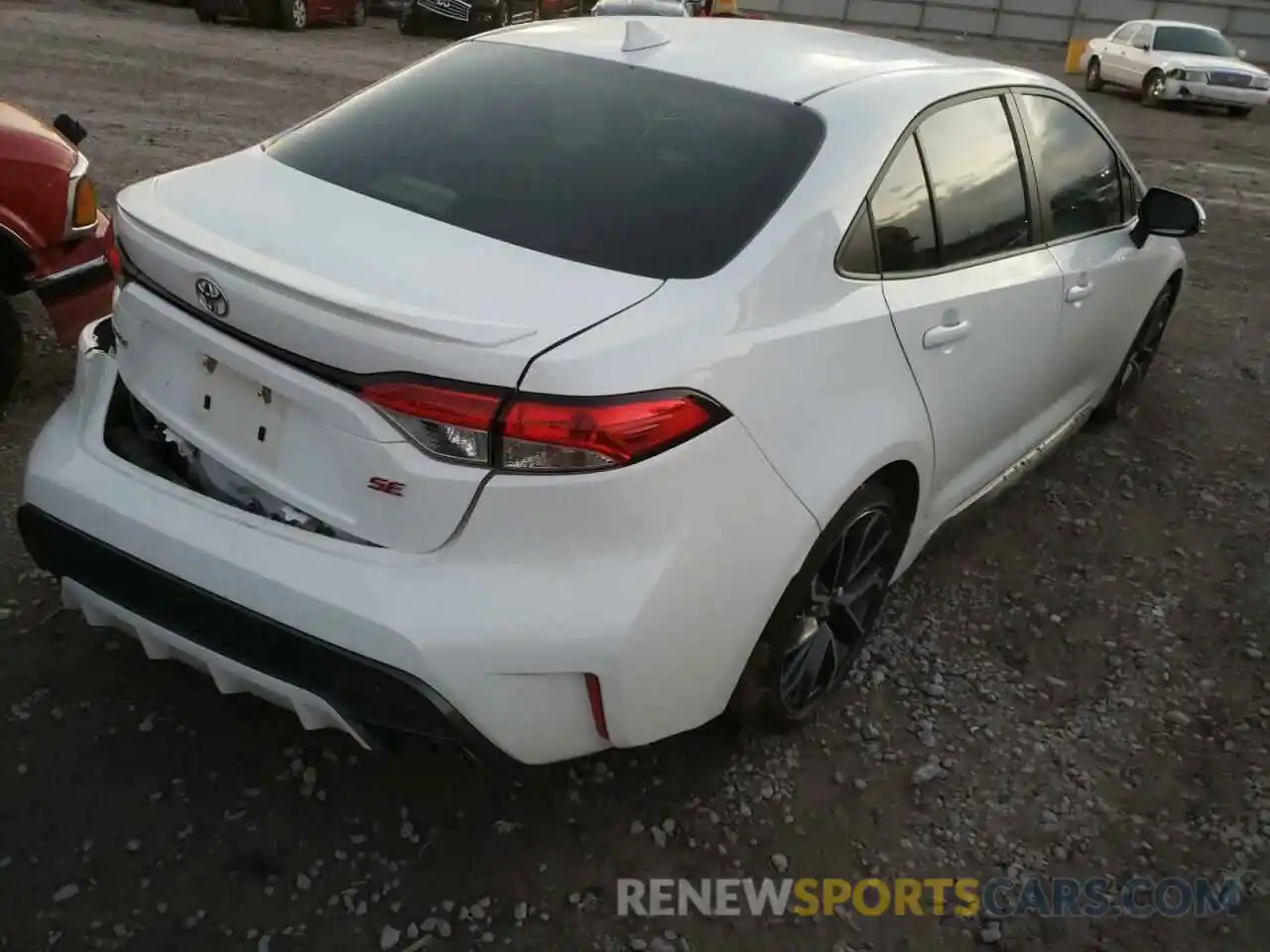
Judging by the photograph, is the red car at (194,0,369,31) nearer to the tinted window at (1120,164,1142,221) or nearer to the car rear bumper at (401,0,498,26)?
the car rear bumper at (401,0,498,26)

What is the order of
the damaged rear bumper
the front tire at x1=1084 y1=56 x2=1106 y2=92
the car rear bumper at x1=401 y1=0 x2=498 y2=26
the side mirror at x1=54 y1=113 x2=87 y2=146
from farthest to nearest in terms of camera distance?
the front tire at x1=1084 y1=56 x2=1106 y2=92 → the car rear bumper at x1=401 y1=0 x2=498 y2=26 → the side mirror at x1=54 y1=113 x2=87 y2=146 → the damaged rear bumper

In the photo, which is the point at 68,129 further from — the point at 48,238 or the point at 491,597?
the point at 491,597

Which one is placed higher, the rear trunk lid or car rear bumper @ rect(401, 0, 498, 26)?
the rear trunk lid

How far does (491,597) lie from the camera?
1983mm

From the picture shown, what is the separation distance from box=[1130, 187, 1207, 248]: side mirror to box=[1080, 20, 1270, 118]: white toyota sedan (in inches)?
625

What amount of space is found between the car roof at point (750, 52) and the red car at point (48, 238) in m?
1.72

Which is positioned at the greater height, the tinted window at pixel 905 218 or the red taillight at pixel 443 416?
the tinted window at pixel 905 218

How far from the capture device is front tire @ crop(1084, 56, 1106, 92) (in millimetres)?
19719

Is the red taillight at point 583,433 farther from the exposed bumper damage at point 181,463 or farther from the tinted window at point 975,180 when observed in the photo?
the tinted window at point 975,180

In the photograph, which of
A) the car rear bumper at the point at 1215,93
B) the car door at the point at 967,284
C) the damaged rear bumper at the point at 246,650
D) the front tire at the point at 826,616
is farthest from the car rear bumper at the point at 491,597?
the car rear bumper at the point at 1215,93

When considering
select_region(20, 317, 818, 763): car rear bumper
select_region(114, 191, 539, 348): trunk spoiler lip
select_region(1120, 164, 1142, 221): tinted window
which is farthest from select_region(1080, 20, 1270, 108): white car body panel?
select_region(114, 191, 539, 348): trunk spoiler lip

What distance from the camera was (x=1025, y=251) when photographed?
3.27 meters

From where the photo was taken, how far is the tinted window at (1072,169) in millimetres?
3459

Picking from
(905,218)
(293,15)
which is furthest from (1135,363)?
(293,15)
